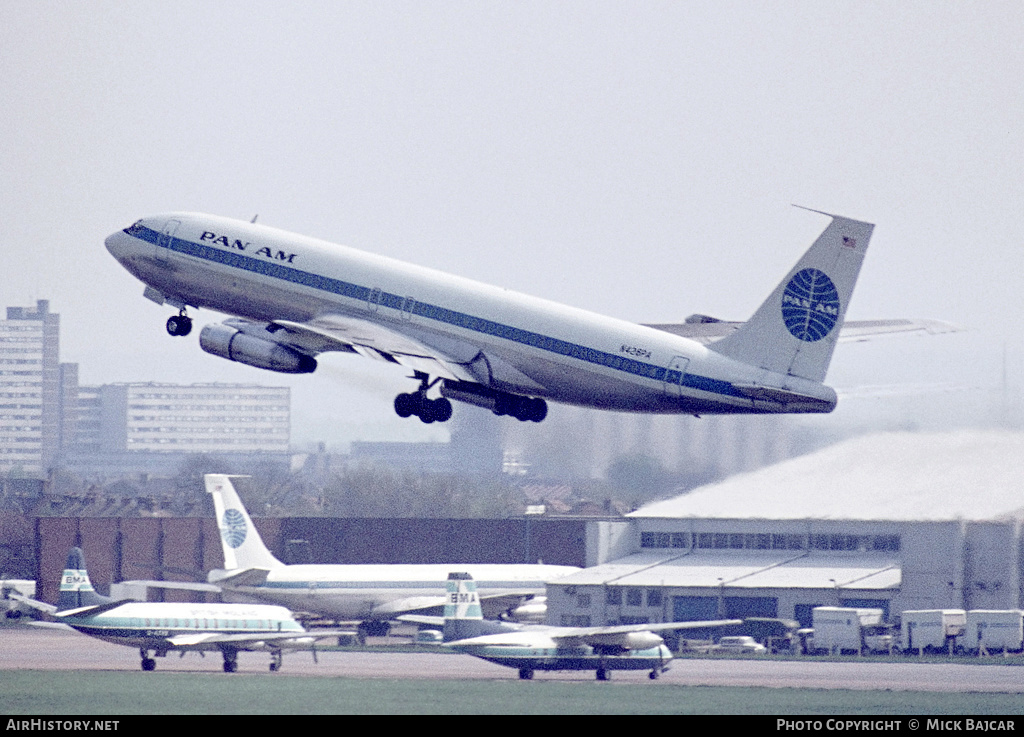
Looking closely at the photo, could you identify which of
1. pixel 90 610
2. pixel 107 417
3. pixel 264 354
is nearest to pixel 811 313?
pixel 264 354

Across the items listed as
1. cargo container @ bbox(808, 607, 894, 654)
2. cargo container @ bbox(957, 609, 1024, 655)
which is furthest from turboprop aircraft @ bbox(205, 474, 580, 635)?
cargo container @ bbox(957, 609, 1024, 655)

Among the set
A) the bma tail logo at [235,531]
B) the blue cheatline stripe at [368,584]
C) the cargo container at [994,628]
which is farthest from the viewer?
the bma tail logo at [235,531]

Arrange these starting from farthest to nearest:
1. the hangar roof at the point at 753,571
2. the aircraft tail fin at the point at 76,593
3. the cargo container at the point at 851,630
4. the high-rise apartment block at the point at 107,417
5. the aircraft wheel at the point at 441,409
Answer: the high-rise apartment block at the point at 107,417, the hangar roof at the point at 753,571, the aircraft tail fin at the point at 76,593, the cargo container at the point at 851,630, the aircraft wheel at the point at 441,409

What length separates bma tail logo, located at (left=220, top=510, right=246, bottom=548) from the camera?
342 feet

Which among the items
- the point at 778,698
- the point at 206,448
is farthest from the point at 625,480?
the point at 206,448

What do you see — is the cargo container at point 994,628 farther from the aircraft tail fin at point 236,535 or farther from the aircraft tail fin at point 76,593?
the aircraft tail fin at point 76,593

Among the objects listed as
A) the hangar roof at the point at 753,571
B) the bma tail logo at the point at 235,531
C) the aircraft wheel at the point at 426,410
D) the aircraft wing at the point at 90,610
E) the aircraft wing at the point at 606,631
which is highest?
the aircraft wheel at the point at 426,410

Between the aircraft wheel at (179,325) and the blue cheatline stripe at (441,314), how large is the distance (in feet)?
8.07


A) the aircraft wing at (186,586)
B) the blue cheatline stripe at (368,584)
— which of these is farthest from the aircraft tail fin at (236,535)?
the aircraft wing at (186,586)

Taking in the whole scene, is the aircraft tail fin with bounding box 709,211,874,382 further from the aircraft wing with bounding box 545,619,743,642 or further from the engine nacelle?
the aircraft wing with bounding box 545,619,743,642

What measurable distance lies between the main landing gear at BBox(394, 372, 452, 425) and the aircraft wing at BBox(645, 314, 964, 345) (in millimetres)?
7686

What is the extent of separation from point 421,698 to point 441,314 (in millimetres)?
25241

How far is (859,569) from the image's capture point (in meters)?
94.8

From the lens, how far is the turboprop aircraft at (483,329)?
5369 cm
